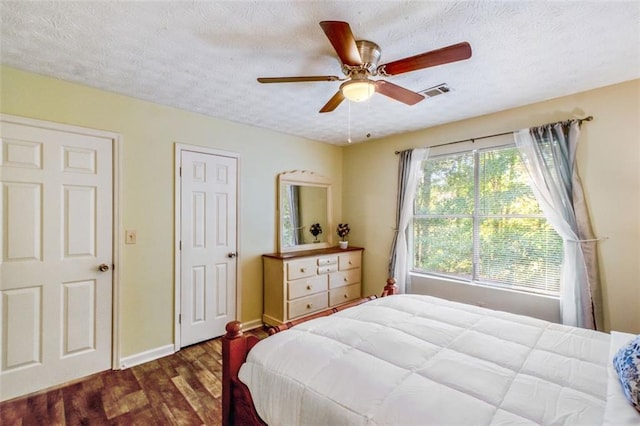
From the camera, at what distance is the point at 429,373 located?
1.24 m

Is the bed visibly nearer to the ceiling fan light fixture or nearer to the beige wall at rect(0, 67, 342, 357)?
the ceiling fan light fixture

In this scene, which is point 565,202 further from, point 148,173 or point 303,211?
point 148,173

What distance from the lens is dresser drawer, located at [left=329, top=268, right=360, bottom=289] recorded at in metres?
3.80

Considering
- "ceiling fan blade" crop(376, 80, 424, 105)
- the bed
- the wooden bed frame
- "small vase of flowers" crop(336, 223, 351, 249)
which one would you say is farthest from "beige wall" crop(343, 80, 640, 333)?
the wooden bed frame

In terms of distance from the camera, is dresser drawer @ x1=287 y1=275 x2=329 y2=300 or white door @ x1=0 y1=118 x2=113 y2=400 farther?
dresser drawer @ x1=287 y1=275 x2=329 y2=300

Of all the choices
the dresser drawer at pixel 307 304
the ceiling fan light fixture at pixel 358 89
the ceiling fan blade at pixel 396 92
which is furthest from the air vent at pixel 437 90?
the dresser drawer at pixel 307 304

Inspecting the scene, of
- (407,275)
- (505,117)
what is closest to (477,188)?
(505,117)

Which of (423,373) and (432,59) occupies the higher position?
(432,59)

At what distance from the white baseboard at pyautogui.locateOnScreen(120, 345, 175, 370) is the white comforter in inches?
70.4

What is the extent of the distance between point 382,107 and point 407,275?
2.04 m

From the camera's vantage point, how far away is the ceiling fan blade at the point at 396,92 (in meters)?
1.87

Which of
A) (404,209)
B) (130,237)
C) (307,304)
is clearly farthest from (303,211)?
(130,237)

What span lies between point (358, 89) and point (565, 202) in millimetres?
2170

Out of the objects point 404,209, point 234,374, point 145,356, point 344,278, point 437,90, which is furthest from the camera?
point 344,278
